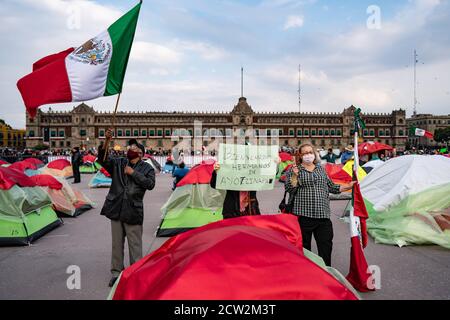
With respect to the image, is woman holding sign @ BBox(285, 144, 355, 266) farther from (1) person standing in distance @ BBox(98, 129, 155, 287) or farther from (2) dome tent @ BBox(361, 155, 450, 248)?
(2) dome tent @ BBox(361, 155, 450, 248)

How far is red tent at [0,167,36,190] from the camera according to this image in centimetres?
665

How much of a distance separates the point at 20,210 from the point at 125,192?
3344mm

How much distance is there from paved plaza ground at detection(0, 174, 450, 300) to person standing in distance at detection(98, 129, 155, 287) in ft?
1.93

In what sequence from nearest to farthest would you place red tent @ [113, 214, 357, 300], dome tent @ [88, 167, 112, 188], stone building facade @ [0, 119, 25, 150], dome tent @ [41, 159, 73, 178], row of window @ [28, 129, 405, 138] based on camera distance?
red tent @ [113, 214, 357, 300] → dome tent @ [88, 167, 112, 188] → dome tent @ [41, 159, 73, 178] → row of window @ [28, 129, 405, 138] → stone building facade @ [0, 119, 25, 150]

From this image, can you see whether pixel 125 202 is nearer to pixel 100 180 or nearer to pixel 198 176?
pixel 198 176

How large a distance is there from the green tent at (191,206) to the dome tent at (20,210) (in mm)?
2368

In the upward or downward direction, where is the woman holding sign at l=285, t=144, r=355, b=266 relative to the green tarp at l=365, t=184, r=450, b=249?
upward

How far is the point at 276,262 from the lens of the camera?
188cm

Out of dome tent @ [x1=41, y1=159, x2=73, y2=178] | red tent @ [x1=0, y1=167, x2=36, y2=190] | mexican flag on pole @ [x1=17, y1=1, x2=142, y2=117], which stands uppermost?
mexican flag on pole @ [x1=17, y1=1, x2=142, y2=117]

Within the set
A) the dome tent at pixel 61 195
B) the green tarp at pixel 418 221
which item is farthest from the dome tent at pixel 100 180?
the green tarp at pixel 418 221

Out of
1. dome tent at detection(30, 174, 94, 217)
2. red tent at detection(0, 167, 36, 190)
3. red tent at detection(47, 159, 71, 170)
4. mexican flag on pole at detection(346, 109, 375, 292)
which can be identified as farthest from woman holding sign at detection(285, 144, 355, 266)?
red tent at detection(47, 159, 71, 170)

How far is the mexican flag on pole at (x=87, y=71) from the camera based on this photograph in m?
4.60

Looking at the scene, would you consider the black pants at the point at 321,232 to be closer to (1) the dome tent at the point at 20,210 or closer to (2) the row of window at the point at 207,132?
(1) the dome tent at the point at 20,210

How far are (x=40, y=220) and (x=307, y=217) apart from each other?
221 inches
